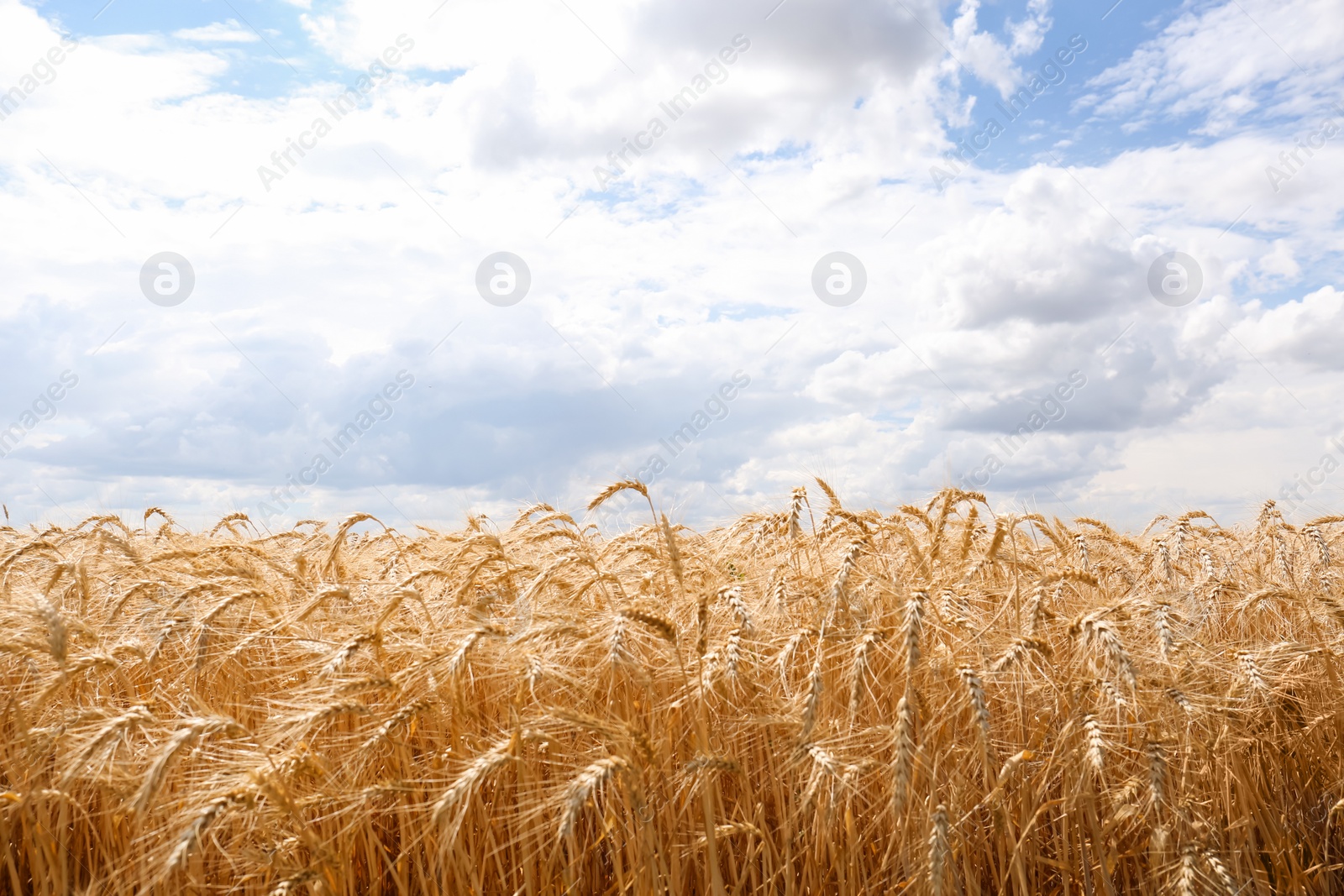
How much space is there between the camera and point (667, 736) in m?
2.92

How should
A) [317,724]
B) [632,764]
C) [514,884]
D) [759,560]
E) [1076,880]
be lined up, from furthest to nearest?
[759,560]
[1076,880]
[514,884]
[317,724]
[632,764]

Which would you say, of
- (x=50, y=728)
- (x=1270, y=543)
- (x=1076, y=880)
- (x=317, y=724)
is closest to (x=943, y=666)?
(x=1076, y=880)

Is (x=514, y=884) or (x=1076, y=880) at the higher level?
(x=514, y=884)

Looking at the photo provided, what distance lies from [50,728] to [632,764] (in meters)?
2.02

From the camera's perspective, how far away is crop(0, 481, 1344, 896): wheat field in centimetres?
249

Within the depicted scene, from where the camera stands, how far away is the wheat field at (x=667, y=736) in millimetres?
2492

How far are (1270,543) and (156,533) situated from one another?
376 inches

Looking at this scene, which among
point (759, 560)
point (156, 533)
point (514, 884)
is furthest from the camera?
point (156, 533)

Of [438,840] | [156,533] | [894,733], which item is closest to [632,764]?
[894,733]

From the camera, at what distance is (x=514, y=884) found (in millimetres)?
2912

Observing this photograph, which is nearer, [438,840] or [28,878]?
[438,840]

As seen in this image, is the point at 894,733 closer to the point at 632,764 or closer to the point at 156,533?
the point at 632,764

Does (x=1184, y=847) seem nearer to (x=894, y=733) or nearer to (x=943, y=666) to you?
(x=943, y=666)

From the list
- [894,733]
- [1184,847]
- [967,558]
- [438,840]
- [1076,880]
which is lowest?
[1076,880]
